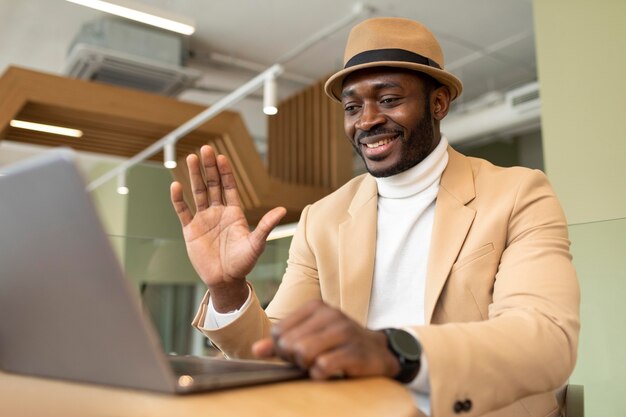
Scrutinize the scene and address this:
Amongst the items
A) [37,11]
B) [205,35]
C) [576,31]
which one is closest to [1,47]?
[37,11]

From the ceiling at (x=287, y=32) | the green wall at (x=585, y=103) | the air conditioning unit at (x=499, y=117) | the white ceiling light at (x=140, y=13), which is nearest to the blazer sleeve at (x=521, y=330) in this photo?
the green wall at (x=585, y=103)

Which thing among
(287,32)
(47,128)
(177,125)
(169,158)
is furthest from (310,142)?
(47,128)

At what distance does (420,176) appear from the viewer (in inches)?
58.3

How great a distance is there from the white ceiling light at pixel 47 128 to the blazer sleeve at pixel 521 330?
16.9ft

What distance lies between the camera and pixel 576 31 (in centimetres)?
372

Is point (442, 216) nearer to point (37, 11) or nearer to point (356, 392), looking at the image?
point (356, 392)

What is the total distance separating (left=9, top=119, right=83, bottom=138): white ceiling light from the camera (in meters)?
5.58

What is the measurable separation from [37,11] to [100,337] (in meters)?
6.00

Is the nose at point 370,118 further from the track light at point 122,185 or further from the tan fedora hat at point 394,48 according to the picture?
the track light at point 122,185

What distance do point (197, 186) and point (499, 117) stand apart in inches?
231

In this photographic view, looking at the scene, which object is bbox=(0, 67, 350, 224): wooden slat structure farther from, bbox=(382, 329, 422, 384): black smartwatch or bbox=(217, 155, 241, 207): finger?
bbox=(382, 329, 422, 384): black smartwatch

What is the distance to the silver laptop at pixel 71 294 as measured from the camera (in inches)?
20.5

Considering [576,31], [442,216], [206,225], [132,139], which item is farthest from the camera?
[132,139]

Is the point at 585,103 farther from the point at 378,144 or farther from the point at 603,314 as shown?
→ the point at 378,144
